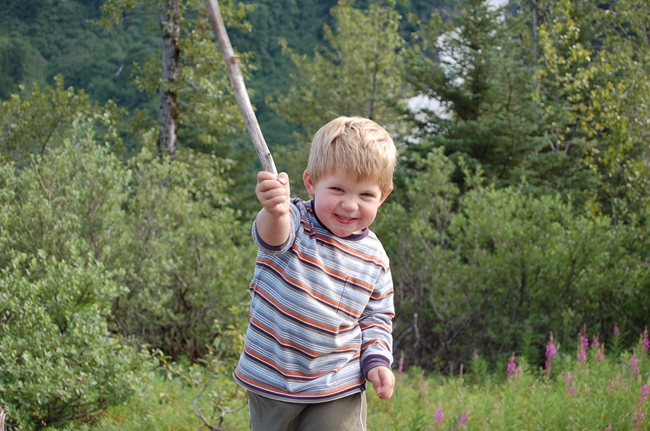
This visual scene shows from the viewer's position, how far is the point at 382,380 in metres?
2.20

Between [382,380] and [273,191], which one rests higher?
[273,191]

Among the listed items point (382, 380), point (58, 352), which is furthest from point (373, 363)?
point (58, 352)

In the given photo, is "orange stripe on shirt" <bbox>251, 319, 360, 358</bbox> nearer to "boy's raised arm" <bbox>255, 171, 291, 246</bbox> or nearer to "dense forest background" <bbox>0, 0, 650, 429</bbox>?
"boy's raised arm" <bbox>255, 171, 291, 246</bbox>

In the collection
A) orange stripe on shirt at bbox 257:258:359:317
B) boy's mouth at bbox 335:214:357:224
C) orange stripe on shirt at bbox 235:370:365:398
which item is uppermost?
boy's mouth at bbox 335:214:357:224

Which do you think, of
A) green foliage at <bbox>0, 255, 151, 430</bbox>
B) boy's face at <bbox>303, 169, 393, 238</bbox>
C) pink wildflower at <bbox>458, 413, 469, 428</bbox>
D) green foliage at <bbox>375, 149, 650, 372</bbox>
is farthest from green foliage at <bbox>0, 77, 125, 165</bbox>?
boy's face at <bbox>303, 169, 393, 238</bbox>

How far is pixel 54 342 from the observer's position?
13.5ft

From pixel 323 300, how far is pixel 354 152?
46 centimetres

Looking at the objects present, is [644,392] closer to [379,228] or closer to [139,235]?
[139,235]

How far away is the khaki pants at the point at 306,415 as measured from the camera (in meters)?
2.21

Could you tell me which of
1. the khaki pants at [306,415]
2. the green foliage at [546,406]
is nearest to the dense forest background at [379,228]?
the green foliage at [546,406]

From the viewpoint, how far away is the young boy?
2.18 metres

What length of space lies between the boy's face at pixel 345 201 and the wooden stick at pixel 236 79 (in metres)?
0.23

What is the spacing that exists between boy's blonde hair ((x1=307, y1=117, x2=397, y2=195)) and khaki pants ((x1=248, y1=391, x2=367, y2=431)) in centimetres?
70

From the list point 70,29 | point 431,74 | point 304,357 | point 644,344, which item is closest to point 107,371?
point 304,357
